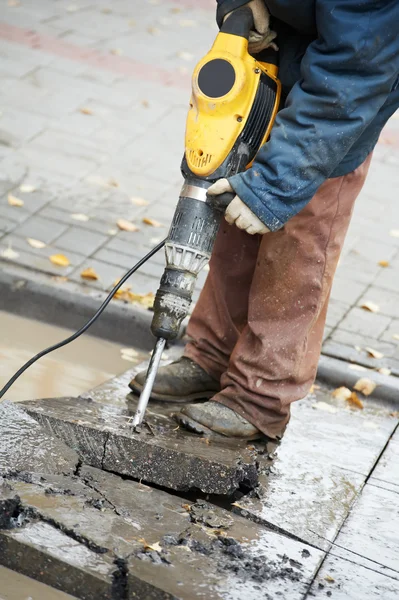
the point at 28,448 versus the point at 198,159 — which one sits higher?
the point at 198,159

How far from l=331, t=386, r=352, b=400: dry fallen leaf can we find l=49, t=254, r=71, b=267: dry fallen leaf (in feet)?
5.30

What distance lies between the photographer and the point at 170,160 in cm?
650

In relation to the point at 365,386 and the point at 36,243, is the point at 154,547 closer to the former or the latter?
the point at 365,386

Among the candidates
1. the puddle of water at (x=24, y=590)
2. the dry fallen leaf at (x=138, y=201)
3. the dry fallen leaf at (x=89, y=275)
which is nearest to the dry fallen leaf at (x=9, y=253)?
the dry fallen leaf at (x=89, y=275)

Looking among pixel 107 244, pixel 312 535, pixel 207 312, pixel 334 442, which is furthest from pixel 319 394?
pixel 107 244

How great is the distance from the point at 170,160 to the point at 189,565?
4.16 m

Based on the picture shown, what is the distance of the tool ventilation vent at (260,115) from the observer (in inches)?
128

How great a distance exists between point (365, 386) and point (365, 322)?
1.96 ft

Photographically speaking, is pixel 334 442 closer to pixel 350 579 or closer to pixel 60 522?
pixel 350 579

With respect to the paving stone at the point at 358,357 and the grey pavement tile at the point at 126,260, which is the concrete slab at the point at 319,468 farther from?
the grey pavement tile at the point at 126,260

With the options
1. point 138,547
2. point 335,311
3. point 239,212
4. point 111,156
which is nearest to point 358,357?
point 335,311

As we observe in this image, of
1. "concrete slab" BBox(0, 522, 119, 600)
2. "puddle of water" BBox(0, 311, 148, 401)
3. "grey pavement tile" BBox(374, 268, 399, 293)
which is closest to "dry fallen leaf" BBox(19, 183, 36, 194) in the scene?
"puddle of water" BBox(0, 311, 148, 401)

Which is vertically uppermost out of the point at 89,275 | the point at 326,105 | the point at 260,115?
the point at 326,105

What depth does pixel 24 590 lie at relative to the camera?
8.92ft
